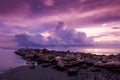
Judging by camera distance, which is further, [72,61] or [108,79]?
[72,61]

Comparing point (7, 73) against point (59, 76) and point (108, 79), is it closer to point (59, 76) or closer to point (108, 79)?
point (59, 76)

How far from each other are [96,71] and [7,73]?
417 inches

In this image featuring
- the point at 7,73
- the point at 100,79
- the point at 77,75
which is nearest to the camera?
the point at 100,79

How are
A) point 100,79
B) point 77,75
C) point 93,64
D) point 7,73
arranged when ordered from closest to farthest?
point 100,79 → point 77,75 → point 7,73 → point 93,64

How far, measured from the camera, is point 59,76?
24.9 meters

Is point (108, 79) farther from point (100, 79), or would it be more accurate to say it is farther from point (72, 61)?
point (72, 61)

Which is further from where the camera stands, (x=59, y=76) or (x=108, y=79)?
(x=59, y=76)

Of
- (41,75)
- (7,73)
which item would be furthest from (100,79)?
(7,73)

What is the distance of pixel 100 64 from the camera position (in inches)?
1081

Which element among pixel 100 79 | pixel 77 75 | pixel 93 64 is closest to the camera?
pixel 100 79

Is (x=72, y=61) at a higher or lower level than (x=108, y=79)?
higher

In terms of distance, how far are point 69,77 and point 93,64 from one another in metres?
5.41

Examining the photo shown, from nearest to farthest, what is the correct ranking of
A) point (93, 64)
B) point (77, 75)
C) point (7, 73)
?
1. point (77, 75)
2. point (7, 73)
3. point (93, 64)

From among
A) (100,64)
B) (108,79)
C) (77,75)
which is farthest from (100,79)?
(100,64)
